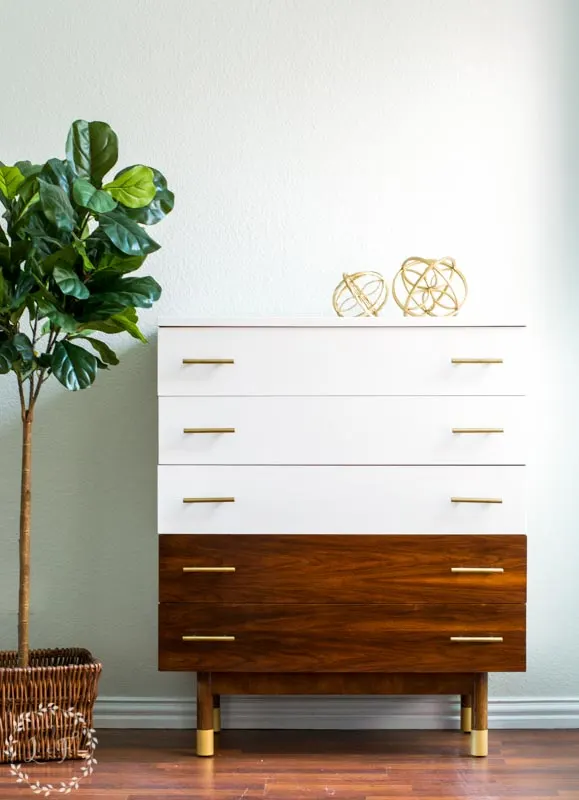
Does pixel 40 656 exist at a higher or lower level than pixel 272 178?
lower

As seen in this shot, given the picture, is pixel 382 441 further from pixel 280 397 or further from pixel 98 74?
pixel 98 74

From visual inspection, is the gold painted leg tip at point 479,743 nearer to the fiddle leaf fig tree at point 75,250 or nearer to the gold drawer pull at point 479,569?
the gold drawer pull at point 479,569

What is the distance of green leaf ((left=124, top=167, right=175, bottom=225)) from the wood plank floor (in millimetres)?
1371

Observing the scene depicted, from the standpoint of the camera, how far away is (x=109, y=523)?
286 centimetres

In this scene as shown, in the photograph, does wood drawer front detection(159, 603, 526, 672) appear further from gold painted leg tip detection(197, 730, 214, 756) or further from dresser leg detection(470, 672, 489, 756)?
gold painted leg tip detection(197, 730, 214, 756)

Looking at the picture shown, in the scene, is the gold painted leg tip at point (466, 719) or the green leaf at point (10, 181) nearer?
the green leaf at point (10, 181)

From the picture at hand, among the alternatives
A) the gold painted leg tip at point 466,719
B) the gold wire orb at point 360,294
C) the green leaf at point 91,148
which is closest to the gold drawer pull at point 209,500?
the gold wire orb at point 360,294

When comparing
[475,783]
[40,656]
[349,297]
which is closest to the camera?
[475,783]

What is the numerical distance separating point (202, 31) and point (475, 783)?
2222 mm

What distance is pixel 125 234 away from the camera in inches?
89.6

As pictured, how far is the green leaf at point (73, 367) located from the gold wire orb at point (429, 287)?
84cm

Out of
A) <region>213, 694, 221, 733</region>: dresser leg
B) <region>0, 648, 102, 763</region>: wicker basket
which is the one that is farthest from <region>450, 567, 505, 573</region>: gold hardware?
<region>0, 648, 102, 763</region>: wicker basket

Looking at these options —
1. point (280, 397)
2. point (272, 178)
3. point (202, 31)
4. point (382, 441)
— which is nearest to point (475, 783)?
point (382, 441)

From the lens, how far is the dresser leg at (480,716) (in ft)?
8.04
